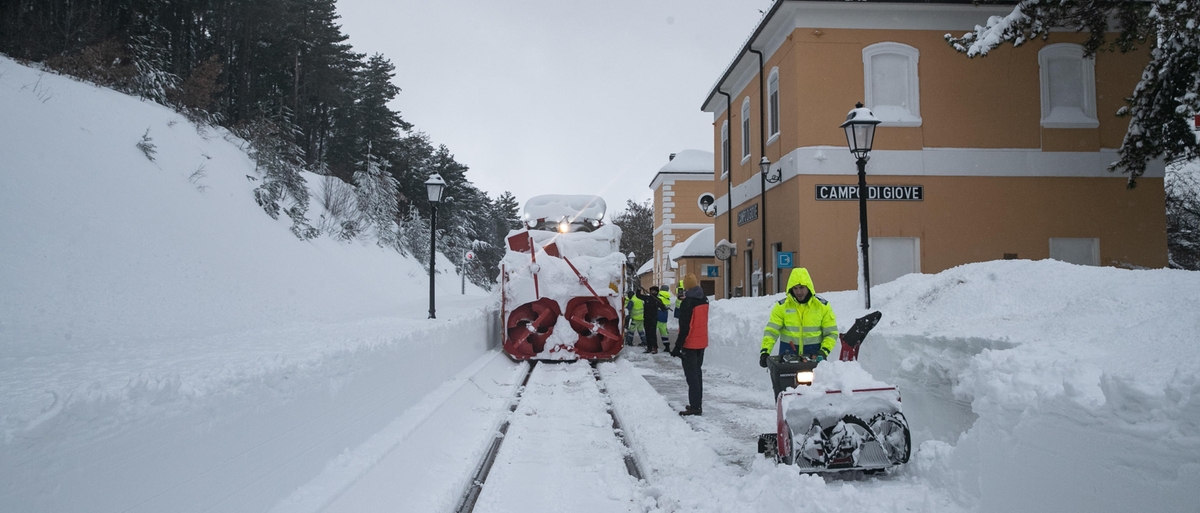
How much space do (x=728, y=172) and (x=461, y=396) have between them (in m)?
16.6

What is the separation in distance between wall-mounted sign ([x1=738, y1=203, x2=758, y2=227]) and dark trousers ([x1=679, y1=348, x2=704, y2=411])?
40.1 feet

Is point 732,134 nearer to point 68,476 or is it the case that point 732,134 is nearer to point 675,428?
point 675,428

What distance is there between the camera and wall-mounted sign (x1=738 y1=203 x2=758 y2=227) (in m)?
20.1

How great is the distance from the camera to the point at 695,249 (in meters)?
31.8

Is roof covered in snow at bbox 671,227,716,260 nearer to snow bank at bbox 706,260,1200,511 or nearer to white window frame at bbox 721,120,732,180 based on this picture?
A: white window frame at bbox 721,120,732,180

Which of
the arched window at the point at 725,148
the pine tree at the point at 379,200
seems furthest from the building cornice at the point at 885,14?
the pine tree at the point at 379,200

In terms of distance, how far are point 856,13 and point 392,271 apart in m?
18.5

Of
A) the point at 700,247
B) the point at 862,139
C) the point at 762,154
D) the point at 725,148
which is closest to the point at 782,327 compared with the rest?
the point at 862,139

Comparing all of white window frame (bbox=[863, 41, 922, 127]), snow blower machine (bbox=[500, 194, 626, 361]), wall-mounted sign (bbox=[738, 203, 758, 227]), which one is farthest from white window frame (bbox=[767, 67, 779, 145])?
snow blower machine (bbox=[500, 194, 626, 361])

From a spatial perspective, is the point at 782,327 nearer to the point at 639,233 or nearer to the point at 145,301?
the point at 145,301

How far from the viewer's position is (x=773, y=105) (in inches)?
742

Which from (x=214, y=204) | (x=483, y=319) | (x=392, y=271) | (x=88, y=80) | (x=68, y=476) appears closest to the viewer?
(x=68, y=476)

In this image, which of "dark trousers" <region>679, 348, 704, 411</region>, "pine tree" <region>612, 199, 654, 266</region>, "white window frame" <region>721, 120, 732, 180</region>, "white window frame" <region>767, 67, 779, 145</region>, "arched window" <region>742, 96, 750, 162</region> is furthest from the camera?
"pine tree" <region>612, 199, 654, 266</region>

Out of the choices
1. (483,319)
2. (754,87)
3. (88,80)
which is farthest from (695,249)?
(88,80)
